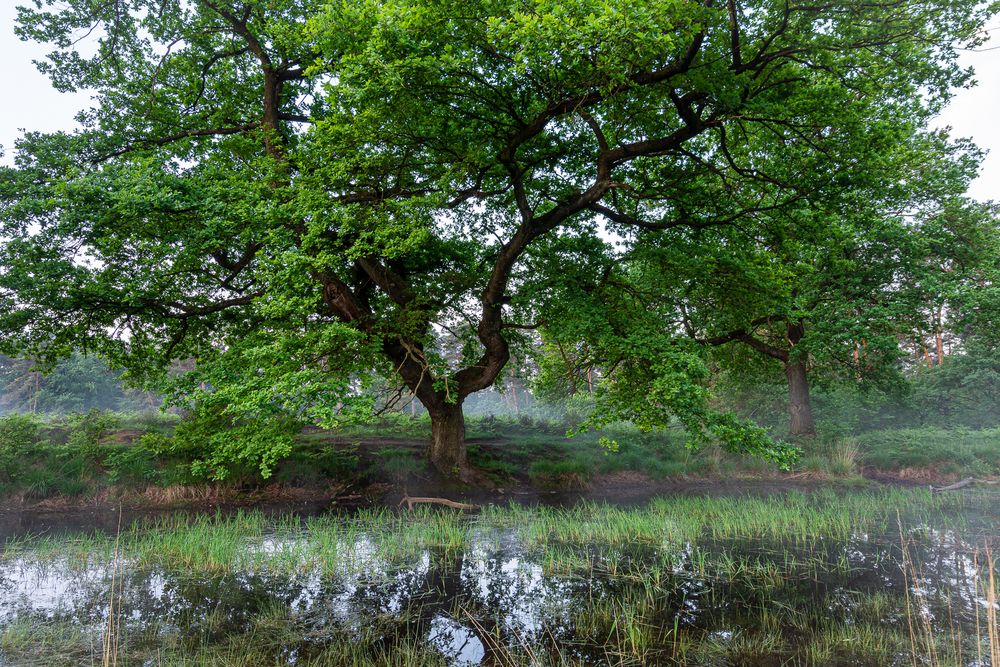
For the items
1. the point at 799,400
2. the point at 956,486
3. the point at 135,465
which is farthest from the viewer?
the point at 799,400

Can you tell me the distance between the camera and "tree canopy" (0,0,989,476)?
7941mm

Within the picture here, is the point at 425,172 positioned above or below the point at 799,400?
above

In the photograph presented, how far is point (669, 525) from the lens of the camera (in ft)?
29.6

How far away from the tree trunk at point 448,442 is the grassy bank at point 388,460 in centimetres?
59

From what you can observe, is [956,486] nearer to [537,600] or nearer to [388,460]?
[537,600]

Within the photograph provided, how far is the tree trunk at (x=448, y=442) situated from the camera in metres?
14.6

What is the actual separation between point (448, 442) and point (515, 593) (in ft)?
29.4

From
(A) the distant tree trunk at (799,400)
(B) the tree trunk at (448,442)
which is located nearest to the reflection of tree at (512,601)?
(B) the tree trunk at (448,442)

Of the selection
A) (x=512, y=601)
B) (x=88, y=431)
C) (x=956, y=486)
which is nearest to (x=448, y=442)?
(x=512, y=601)

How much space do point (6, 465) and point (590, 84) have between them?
16747mm

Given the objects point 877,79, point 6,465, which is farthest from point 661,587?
point 6,465

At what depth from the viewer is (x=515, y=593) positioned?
232 inches

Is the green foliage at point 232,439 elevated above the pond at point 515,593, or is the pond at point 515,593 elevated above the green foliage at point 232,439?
the green foliage at point 232,439

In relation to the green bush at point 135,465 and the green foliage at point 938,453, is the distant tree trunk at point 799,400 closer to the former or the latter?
the green foliage at point 938,453
